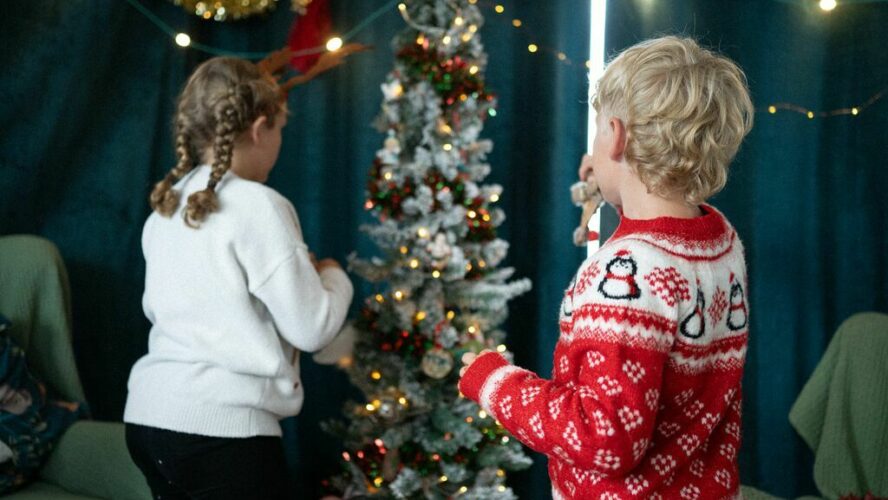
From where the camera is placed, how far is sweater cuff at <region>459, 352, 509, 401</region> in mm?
1260

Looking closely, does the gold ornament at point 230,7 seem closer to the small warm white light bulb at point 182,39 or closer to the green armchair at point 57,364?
the small warm white light bulb at point 182,39

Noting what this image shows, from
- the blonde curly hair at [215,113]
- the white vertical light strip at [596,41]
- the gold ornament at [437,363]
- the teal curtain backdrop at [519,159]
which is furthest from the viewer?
the white vertical light strip at [596,41]

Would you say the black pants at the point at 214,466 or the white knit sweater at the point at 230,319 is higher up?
the white knit sweater at the point at 230,319

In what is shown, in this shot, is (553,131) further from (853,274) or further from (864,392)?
(864,392)

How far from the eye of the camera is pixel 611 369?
1103 mm

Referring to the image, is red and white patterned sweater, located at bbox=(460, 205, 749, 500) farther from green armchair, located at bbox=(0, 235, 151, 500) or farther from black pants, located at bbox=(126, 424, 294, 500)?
green armchair, located at bbox=(0, 235, 151, 500)

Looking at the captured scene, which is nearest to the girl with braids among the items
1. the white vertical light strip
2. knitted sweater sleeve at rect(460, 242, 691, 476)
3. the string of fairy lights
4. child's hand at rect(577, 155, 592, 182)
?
child's hand at rect(577, 155, 592, 182)

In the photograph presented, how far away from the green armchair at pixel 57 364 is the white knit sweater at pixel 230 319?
0.69m

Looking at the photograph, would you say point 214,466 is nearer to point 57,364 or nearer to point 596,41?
point 57,364

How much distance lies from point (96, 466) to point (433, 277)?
1.08 m

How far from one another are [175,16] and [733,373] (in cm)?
268

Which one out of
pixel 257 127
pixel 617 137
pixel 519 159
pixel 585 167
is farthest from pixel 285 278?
pixel 519 159

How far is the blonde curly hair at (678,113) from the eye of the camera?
1188mm

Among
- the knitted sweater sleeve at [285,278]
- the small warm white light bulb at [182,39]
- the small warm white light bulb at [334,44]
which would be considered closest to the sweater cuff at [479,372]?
the knitted sweater sleeve at [285,278]
